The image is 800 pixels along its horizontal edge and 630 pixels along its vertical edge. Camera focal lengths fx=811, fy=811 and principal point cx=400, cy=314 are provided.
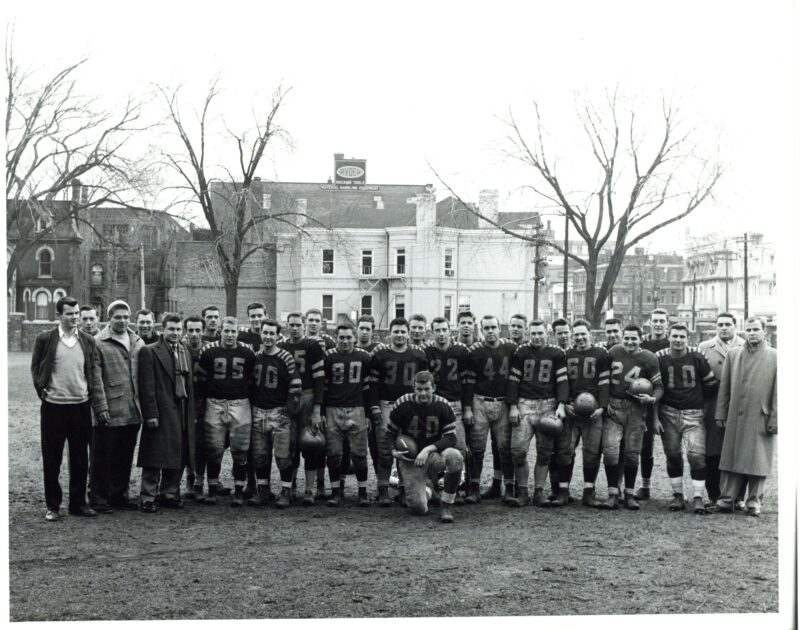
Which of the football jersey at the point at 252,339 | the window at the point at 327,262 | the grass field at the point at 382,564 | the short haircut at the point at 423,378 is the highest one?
the window at the point at 327,262

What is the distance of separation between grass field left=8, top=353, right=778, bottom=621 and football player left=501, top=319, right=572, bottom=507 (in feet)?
1.63

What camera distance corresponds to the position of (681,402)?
314 inches

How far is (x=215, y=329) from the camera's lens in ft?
30.5

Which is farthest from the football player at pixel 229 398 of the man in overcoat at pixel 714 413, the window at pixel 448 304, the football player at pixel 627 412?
the window at pixel 448 304

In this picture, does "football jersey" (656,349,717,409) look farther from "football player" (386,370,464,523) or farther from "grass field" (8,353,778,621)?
"football player" (386,370,464,523)

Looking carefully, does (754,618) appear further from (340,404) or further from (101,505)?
(101,505)

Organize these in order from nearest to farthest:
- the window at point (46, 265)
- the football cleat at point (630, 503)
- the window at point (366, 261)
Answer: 1. the football cleat at point (630, 503)
2. the window at point (46, 265)
3. the window at point (366, 261)

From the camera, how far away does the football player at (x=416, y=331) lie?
8234 millimetres

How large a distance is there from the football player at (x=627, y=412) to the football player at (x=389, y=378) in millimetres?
1907

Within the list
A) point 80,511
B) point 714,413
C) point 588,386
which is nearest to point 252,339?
point 80,511

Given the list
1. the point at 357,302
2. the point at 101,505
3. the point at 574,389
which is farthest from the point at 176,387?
the point at 357,302

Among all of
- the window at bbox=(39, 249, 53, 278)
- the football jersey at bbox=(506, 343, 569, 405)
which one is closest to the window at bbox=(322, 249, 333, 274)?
the window at bbox=(39, 249, 53, 278)

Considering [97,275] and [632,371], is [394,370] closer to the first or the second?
[632,371]

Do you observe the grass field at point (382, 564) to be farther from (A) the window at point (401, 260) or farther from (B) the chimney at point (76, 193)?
(A) the window at point (401, 260)
